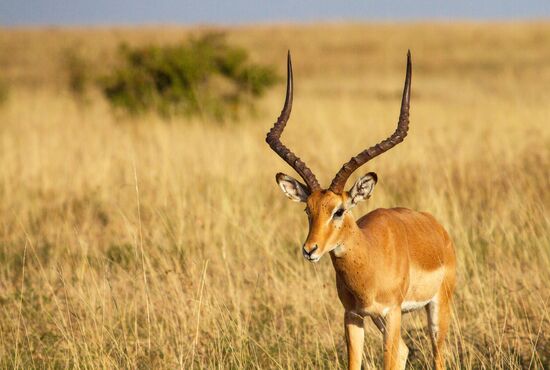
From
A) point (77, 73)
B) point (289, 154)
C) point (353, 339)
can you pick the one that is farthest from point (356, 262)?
point (77, 73)

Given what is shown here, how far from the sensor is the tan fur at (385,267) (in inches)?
175

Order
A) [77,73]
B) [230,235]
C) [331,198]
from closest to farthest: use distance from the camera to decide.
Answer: [331,198] → [230,235] → [77,73]

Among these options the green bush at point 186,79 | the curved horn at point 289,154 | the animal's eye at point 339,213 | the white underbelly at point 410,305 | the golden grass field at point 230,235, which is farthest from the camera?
the green bush at point 186,79

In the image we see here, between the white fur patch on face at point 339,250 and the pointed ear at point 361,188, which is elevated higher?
the pointed ear at point 361,188

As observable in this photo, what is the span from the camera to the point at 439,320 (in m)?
5.14

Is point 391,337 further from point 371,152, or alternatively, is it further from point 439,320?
point 371,152

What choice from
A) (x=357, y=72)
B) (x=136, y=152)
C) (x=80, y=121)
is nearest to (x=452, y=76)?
(x=357, y=72)

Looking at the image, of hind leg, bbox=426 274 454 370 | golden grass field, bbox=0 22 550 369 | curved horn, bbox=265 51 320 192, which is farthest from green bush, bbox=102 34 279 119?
hind leg, bbox=426 274 454 370

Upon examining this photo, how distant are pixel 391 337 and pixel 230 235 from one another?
363 cm

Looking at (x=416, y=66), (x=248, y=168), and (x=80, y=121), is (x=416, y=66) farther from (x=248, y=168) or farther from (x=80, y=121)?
(x=248, y=168)

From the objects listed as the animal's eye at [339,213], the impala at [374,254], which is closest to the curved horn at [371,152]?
the impala at [374,254]

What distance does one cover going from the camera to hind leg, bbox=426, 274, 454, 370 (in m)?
5.10

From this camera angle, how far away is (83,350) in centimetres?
539

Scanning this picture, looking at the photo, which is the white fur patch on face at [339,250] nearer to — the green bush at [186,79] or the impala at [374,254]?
the impala at [374,254]
